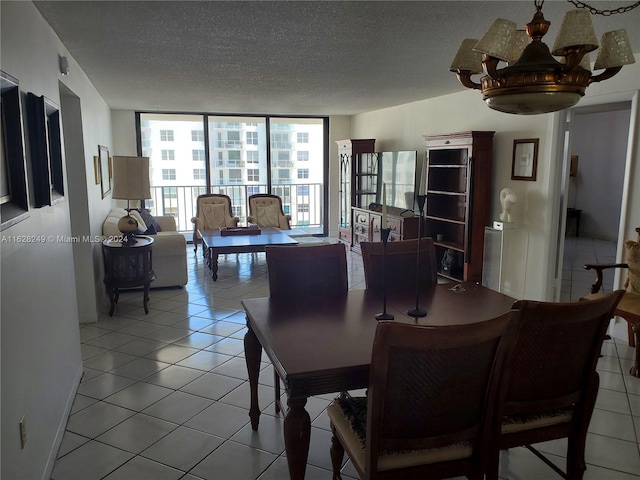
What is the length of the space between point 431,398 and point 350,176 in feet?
20.9

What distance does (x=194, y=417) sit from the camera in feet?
8.61

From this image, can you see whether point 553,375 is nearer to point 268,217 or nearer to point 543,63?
point 543,63

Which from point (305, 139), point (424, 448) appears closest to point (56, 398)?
point (424, 448)

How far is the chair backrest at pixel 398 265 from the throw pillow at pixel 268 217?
5067 millimetres

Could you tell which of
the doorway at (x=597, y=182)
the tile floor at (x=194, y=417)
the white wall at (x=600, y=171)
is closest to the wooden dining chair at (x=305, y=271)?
the tile floor at (x=194, y=417)

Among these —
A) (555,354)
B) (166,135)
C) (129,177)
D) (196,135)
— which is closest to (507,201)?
(555,354)

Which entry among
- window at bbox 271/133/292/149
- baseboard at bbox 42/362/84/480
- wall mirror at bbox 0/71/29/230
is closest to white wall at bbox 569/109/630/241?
window at bbox 271/133/292/149

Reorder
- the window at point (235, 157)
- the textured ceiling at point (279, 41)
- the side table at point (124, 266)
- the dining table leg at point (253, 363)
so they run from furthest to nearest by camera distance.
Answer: the window at point (235, 157) < the side table at point (124, 266) < the textured ceiling at point (279, 41) < the dining table leg at point (253, 363)

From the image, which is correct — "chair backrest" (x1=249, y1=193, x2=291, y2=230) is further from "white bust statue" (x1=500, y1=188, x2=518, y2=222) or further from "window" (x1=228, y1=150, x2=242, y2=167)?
"white bust statue" (x1=500, y1=188, x2=518, y2=222)

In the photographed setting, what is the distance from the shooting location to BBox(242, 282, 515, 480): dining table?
161 cm

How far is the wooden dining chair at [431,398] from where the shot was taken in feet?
4.51

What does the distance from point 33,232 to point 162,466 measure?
1.23 metres

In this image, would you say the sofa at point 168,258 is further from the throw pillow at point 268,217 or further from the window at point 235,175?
the window at point 235,175

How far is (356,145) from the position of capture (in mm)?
7449
